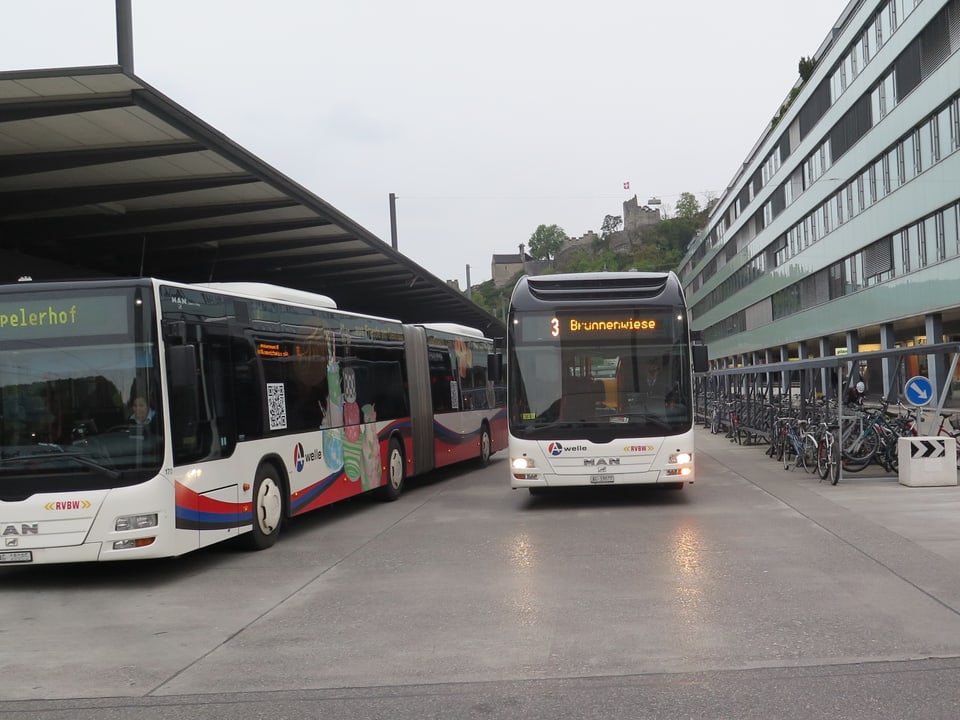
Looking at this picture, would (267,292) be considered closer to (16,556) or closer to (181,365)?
(181,365)

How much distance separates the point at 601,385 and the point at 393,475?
3939mm

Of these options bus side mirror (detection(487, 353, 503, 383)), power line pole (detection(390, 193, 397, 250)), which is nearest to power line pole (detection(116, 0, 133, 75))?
bus side mirror (detection(487, 353, 503, 383))

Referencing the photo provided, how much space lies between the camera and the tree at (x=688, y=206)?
5949 inches

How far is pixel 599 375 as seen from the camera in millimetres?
13391

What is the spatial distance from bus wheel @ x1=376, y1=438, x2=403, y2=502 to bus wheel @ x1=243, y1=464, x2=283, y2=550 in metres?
4.03

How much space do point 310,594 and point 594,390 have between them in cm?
594

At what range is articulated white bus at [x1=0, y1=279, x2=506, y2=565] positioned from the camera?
29.1 ft

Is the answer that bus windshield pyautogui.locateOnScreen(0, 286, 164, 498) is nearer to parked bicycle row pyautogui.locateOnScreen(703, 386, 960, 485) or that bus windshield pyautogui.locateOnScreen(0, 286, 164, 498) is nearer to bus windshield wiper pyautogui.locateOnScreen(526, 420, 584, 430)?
bus windshield wiper pyautogui.locateOnScreen(526, 420, 584, 430)

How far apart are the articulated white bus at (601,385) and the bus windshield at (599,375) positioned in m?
0.01

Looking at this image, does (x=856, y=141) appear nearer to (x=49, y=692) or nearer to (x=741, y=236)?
(x=741, y=236)

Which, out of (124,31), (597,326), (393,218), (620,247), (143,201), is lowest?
(597,326)

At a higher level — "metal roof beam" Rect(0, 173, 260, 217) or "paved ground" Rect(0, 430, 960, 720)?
"metal roof beam" Rect(0, 173, 260, 217)

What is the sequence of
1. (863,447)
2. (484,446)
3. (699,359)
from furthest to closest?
1. (484,446)
2. (863,447)
3. (699,359)

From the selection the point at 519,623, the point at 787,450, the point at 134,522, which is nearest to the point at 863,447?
the point at 787,450
